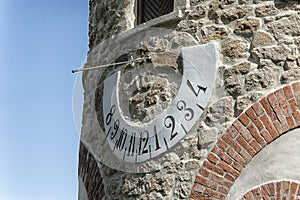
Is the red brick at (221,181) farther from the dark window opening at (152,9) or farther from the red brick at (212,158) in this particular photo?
the dark window opening at (152,9)

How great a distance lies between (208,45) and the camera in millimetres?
7383

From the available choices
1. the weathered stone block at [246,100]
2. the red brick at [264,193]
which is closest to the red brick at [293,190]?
the red brick at [264,193]

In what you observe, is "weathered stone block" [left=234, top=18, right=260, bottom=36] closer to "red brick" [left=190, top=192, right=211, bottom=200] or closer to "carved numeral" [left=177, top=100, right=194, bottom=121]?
"carved numeral" [left=177, top=100, right=194, bottom=121]

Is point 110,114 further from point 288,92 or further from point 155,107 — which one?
point 288,92

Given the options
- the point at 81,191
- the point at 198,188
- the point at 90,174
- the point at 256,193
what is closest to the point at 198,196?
the point at 198,188

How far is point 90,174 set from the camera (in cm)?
878

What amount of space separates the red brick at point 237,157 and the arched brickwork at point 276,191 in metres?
0.31

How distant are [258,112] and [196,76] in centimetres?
88

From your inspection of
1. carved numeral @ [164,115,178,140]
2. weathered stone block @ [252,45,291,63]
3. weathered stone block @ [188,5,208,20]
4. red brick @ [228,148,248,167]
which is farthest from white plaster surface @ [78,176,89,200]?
weathered stone block @ [252,45,291,63]

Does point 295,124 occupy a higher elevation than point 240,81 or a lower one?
lower

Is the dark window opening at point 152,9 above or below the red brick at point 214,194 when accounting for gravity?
above

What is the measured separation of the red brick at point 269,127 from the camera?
22.4 feet

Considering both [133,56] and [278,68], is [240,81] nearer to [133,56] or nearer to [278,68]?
[278,68]

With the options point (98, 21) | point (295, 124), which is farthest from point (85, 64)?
point (295, 124)
